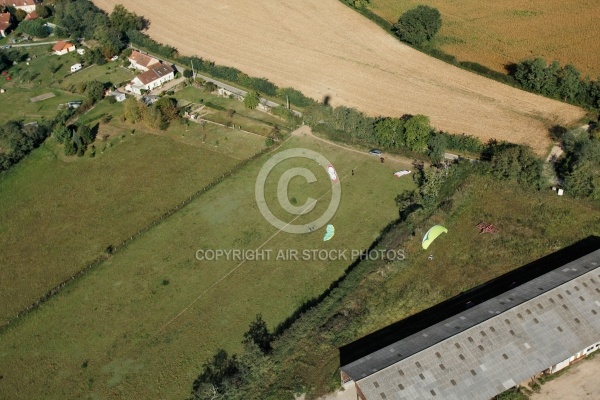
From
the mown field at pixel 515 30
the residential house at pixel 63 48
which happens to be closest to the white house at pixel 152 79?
the residential house at pixel 63 48

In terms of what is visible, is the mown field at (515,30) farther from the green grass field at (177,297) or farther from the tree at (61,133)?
the tree at (61,133)

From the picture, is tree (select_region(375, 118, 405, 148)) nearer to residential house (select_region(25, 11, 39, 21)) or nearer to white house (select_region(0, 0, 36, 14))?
residential house (select_region(25, 11, 39, 21))

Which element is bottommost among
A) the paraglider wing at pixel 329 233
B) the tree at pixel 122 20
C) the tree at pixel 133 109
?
the tree at pixel 133 109

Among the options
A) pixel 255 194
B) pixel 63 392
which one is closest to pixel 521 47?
pixel 255 194

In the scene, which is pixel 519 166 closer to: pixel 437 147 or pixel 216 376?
pixel 437 147

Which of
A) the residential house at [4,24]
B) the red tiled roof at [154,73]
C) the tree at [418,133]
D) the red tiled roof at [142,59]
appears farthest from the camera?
the residential house at [4,24]

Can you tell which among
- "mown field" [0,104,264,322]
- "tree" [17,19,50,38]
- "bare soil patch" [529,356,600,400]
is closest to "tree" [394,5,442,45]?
"mown field" [0,104,264,322]
